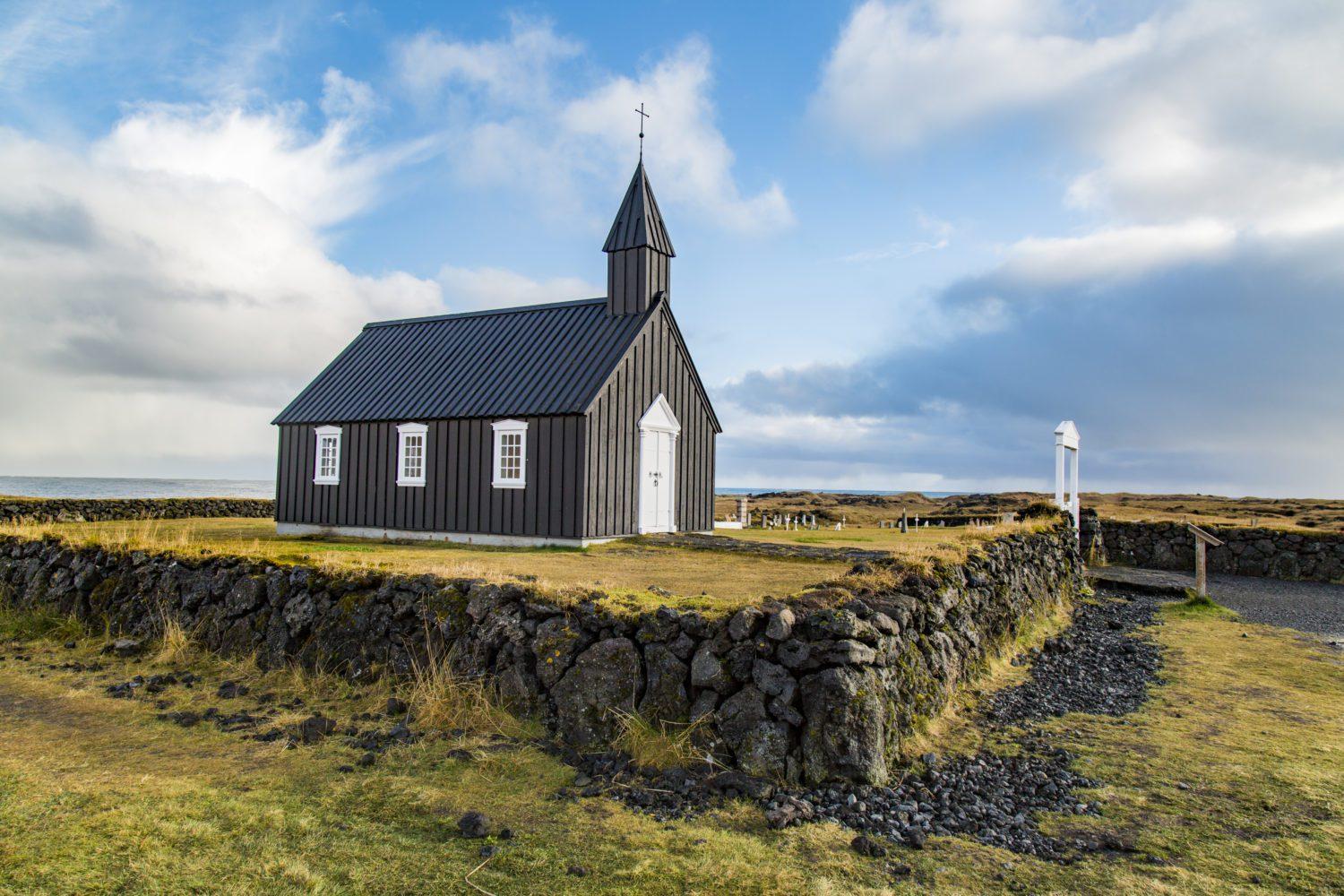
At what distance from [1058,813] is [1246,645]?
1039 cm

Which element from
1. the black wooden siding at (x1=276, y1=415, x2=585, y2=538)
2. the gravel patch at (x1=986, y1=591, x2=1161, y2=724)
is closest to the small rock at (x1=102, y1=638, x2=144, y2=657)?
the black wooden siding at (x1=276, y1=415, x2=585, y2=538)

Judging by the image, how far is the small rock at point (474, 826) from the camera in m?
6.08

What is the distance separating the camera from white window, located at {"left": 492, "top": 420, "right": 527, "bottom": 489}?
19.7 m

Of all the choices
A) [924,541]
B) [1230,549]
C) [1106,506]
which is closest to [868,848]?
[924,541]

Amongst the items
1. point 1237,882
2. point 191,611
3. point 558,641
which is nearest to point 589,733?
point 558,641

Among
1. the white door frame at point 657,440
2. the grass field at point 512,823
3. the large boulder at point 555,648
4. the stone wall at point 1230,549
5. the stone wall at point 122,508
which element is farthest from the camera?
the stone wall at point 122,508

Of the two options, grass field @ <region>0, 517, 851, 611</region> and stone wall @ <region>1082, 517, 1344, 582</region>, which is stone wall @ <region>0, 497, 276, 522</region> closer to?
grass field @ <region>0, 517, 851, 611</region>

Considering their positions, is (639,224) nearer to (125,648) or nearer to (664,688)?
(125,648)

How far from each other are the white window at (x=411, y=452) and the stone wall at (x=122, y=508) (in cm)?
1589

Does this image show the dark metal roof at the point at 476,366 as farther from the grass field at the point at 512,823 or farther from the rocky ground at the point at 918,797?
the rocky ground at the point at 918,797

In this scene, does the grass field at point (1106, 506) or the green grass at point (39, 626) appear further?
the grass field at point (1106, 506)

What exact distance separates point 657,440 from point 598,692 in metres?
13.8

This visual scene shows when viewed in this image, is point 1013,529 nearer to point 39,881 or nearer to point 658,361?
point 658,361

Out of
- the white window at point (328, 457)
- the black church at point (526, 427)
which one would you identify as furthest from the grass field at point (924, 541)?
the white window at point (328, 457)
